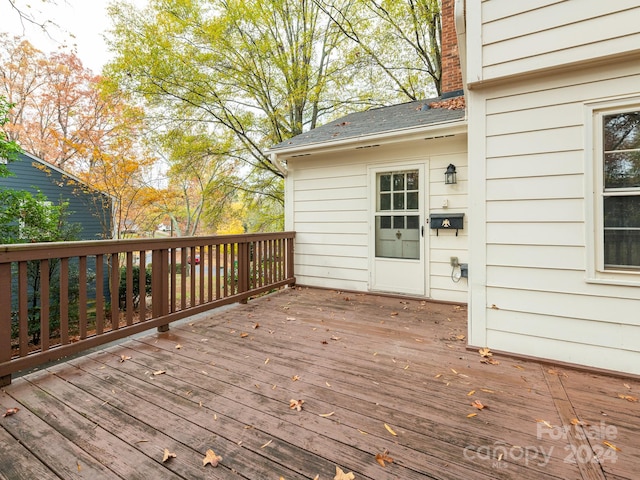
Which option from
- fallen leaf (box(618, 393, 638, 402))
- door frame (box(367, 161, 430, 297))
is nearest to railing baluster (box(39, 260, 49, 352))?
door frame (box(367, 161, 430, 297))

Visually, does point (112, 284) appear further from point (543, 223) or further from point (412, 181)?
point (412, 181)

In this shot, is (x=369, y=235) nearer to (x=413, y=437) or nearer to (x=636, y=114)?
(x=636, y=114)

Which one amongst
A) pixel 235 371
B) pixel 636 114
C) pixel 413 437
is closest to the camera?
pixel 413 437

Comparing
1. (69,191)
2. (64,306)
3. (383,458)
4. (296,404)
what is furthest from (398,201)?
(69,191)

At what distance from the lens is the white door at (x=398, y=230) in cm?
446

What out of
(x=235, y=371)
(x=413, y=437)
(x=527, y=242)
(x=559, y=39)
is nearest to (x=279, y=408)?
(x=235, y=371)

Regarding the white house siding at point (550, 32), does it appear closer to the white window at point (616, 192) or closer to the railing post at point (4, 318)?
the white window at point (616, 192)

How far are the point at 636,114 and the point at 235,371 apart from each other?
3.52 meters

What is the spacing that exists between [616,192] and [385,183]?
2.84 metres

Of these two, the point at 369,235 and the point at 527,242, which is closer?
the point at 527,242

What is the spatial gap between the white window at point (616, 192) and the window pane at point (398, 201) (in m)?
2.48

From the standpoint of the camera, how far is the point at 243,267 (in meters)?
4.33

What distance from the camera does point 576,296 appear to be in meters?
2.32

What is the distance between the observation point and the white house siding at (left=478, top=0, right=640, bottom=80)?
2127mm
